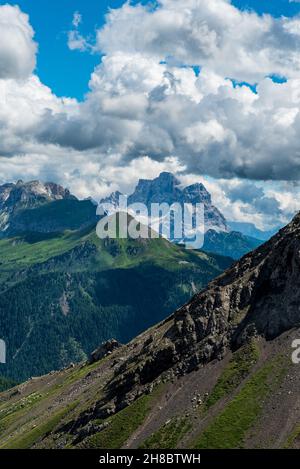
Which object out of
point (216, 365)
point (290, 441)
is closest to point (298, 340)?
point (216, 365)

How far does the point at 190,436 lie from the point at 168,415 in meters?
10.7

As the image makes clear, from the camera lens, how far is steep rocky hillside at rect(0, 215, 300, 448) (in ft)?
416

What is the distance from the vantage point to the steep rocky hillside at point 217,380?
12681cm

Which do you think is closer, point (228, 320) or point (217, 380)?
point (217, 380)

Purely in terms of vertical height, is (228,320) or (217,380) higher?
(228,320)

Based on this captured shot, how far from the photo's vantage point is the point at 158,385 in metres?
151

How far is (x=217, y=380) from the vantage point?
468ft

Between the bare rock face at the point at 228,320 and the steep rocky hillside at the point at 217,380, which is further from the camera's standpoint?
the bare rock face at the point at 228,320

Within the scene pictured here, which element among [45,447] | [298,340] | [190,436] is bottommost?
[45,447]
